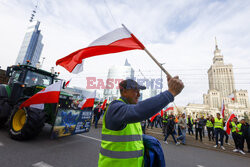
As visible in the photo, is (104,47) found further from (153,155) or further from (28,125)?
(28,125)

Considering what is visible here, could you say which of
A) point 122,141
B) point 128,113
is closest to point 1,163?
point 122,141

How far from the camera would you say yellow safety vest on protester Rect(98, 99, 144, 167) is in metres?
1.27

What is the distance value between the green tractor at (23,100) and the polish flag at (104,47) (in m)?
3.34

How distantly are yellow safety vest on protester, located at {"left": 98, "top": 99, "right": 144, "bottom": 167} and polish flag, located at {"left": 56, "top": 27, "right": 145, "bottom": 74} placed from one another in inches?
50.6

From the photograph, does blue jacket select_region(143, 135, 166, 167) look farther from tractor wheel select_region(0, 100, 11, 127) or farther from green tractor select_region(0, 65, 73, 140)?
tractor wheel select_region(0, 100, 11, 127)

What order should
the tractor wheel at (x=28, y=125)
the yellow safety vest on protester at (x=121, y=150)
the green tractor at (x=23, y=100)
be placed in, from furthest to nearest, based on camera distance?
the green tractor at (x=23, y=100) → the tractor wheel at (x=28, y=125) → the yellow safety vest on protester at (x=121, y=150)

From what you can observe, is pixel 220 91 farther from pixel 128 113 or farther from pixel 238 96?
pixel 128 113

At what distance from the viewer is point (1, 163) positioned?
3.03 m

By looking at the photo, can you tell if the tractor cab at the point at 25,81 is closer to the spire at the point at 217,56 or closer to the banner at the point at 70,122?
the banner at the point at 70,122

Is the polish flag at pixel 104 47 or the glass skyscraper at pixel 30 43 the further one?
the glass skyscraper at pixel 30 43

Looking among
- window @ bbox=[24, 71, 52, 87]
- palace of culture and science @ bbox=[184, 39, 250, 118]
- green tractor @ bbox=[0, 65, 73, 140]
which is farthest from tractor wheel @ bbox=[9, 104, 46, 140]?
palace of culture and science @ bbox=[184, 39, 250, 118]

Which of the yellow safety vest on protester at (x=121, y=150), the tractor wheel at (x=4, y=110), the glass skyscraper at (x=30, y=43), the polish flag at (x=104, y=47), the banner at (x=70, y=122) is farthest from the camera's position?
the glass skyscraper at (x=30, y=43)

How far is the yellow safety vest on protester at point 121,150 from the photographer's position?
1.27 metres

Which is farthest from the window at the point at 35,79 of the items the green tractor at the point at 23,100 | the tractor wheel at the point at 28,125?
the tractor wheel at the point at 28,125
